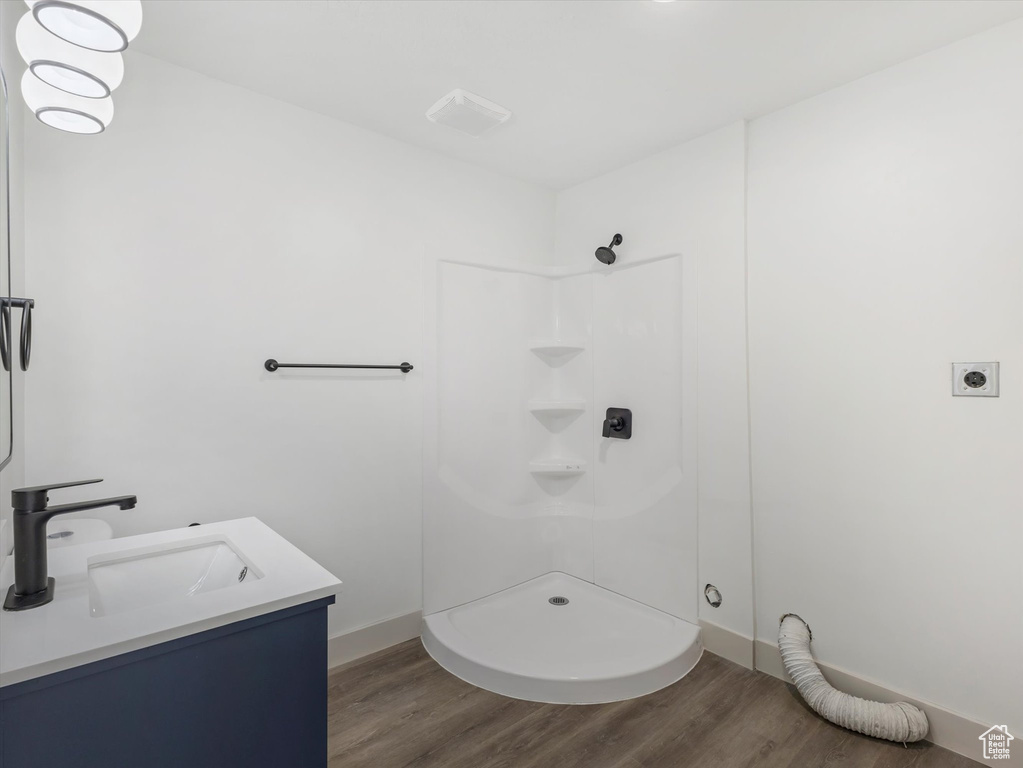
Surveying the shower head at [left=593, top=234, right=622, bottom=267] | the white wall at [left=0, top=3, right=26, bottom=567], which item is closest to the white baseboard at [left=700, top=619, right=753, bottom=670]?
the shower head at [left=593, top=234, right=622, bottom=267]

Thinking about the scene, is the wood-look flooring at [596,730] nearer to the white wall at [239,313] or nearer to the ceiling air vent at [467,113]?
the white wall at [239,313]

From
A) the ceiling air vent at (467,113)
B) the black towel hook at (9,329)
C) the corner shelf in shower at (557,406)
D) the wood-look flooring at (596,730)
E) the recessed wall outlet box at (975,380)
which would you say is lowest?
the wood-look flooring at (596,730)

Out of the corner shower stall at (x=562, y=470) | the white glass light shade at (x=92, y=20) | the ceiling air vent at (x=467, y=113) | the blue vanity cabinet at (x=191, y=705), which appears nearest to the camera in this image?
the blue vanity cabinet at (x=191, y=705)

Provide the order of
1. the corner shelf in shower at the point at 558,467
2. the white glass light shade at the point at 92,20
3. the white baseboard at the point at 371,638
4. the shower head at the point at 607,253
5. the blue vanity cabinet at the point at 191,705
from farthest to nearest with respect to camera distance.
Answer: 1. the corner shelf in shower at the point at 558,467
2. the shower head at the point at 607,253
3. the white baseboard at the point at 371,638
4. the white glass light shade at the point at 92,20
5. the blue vanity cabinet at the point at 191,705

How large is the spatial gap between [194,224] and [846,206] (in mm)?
2318

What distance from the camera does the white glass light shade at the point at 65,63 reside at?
A: 1034mm

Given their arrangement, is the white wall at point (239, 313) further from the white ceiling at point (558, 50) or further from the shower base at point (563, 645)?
the shower base at point (563, 645)

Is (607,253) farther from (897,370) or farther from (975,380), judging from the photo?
(975,380)

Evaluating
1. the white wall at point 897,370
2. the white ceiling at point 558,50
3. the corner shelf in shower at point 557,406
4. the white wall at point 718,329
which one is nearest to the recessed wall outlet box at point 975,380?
the white wall at point 897,370

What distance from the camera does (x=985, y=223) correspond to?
166 centimetres

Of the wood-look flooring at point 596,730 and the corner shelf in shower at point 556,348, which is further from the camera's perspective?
the corner shelf in shower at point 556,348

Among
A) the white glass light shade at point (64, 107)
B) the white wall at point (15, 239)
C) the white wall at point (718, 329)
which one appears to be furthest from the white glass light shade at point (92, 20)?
the white wall at point (718, 329)

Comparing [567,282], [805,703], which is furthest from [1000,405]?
[567,282]

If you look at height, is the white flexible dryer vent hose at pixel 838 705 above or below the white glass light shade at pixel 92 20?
below
